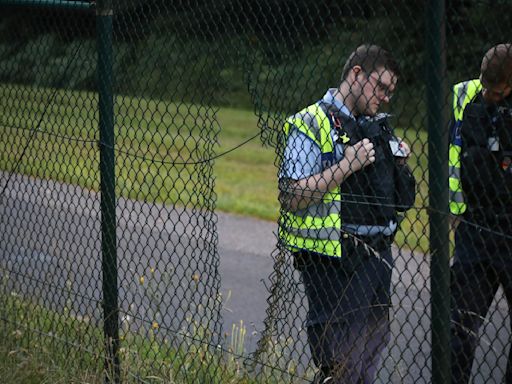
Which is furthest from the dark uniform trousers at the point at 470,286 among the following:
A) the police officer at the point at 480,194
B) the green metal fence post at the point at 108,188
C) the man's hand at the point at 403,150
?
the green metal fence post at the point at 108,188

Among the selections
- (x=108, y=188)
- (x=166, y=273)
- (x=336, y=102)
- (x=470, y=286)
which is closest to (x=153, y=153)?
(x=166, y=273)

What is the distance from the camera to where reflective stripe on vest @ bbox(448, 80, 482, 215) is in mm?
4293

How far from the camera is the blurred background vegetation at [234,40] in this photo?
3.65m

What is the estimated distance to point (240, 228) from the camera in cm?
882

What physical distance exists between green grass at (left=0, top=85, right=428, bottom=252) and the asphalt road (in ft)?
0.56

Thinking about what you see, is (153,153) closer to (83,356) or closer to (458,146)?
(83,356)

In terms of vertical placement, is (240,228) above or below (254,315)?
above

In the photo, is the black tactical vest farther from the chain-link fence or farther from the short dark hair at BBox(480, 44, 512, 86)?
the short dark hair at BBox(480, 44, 512, 86)

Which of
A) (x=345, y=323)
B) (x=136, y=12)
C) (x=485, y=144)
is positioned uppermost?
(x=136, y=12)

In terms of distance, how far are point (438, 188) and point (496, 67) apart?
32.1 inches

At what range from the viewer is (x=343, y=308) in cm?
397

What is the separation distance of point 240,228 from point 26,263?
3.25 metres

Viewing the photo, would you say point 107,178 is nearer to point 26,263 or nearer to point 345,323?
point 345,323

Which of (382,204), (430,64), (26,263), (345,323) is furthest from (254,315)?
(430,64)
